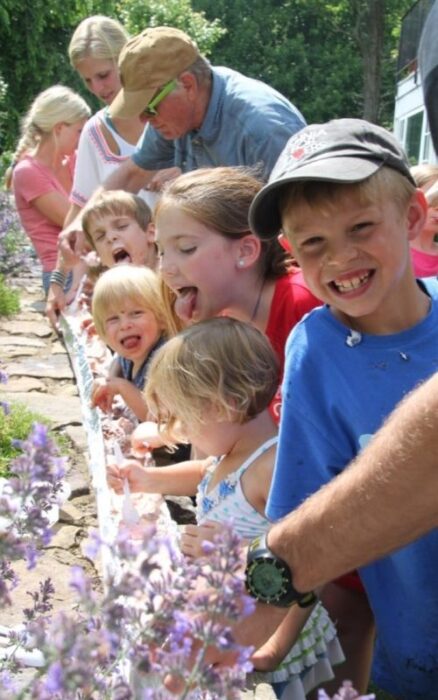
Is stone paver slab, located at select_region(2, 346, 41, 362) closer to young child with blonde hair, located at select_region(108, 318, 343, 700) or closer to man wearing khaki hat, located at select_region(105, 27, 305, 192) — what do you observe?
man wearing khaki hat, located at select_region(105, 27, 305, 192)

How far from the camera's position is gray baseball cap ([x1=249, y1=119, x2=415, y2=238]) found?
6.86 feet

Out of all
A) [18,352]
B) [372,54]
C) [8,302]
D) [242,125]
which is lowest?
[372,54]

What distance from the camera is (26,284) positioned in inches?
467

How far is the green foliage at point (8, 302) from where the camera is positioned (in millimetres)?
9281

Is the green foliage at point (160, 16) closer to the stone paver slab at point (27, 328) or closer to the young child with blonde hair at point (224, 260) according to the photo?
the stone paver slab at point (27, 328)

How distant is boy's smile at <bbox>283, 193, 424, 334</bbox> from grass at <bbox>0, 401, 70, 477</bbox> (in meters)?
2.71

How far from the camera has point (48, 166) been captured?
7895mm

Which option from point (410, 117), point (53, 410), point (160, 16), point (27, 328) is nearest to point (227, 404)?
point (53, 410)

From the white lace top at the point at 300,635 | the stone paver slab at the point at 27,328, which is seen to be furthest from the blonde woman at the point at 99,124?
the white lace top at the point at 300,635

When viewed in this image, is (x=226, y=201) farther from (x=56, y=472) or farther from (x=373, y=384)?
(x=56, y=472)

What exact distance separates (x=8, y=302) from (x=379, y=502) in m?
8.20

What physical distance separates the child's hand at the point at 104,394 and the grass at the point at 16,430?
35 centimetres

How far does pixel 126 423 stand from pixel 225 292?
1361 mm

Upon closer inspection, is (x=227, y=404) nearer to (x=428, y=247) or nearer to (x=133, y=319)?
(x=428, y=247)
